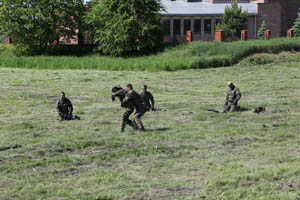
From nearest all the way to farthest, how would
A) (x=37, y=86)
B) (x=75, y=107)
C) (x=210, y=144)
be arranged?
(x=210, y=144) → (x=75, y=107) → (x=37, y=86)

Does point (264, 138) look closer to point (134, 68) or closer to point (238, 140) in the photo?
point (238, 140)

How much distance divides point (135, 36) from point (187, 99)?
28.1 m

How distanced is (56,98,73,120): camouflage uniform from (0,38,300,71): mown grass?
23.2 meters

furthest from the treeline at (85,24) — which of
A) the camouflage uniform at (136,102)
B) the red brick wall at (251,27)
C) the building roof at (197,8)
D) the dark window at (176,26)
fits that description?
the camouflage uniform at (136,102)

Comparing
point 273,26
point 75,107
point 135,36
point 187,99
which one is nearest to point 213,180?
point 75,107

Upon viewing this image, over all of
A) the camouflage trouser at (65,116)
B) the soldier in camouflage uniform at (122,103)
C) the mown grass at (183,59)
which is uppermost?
the mown grass at (183,59)

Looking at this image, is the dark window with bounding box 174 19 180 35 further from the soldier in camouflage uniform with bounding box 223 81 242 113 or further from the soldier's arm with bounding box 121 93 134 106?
the soldier's arm with bounding box 121 93 134 106

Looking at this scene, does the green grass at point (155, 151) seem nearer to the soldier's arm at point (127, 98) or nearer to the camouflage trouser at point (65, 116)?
the camouflage trouser at point (65, 116)

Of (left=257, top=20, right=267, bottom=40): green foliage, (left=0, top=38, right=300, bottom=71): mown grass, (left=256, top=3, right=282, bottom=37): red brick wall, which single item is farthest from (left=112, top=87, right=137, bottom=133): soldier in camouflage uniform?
(left=256, top=3, right=282, bottom=37): red brick wall

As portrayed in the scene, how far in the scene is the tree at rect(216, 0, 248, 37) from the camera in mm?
59500

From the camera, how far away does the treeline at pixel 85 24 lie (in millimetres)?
52844

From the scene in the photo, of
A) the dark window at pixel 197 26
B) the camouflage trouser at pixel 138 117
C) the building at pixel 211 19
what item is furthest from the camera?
the dark window at pixel 197 26

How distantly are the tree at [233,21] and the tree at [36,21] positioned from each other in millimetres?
15959

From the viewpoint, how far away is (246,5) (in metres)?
68.7
